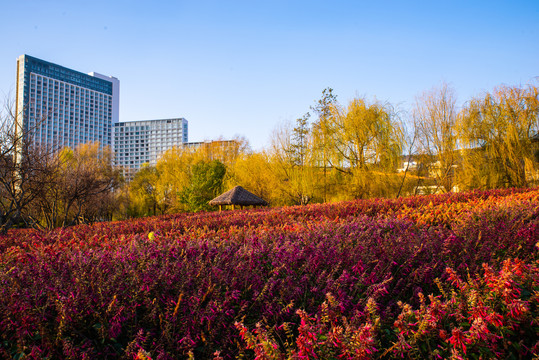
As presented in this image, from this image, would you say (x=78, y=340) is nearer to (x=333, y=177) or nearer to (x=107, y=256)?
Answer: (x=107, y=256)

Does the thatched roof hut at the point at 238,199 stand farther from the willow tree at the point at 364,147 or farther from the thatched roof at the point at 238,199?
the willow tree at the point at 364,147

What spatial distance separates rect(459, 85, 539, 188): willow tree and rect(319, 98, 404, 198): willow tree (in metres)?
3.39

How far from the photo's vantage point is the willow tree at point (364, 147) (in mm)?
17781

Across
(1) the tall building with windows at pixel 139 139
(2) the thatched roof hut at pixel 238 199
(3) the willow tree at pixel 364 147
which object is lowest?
(2) the thatched roof hut at pixel 238 199

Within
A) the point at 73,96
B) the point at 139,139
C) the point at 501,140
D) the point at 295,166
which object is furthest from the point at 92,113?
the point at 501,140

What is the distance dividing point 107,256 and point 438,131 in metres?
19.0

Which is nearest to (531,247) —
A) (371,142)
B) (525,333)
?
(525,333)

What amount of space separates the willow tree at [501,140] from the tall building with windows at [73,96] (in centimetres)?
12732

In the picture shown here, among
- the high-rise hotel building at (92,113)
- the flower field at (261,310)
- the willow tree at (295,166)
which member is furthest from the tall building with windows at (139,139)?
the flower field at (261,310)

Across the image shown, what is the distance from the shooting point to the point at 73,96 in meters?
145

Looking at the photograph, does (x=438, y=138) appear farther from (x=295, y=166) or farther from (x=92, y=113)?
(x=92, y=113)

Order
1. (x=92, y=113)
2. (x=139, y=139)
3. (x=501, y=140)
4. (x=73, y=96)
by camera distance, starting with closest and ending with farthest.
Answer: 1. (x=501, y=140)
2. (x=73, y=96)
3. (x=92, y=113)
4. (x=139, y=139)

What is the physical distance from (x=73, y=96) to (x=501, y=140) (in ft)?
530

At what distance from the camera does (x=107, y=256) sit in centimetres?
275
